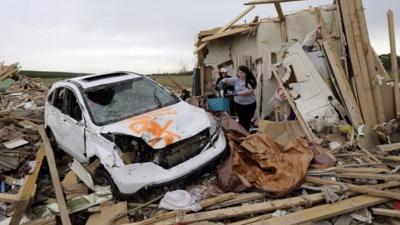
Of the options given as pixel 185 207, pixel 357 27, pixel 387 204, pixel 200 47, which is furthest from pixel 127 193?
pixel 200 47

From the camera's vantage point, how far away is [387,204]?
20.7 feet

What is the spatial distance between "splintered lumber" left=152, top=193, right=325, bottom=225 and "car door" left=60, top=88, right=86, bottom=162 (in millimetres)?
2605

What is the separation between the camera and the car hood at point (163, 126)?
22.1 feet

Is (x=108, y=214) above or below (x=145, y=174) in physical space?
below

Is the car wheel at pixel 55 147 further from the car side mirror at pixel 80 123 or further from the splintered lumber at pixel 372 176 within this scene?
the splintered lumber at pixel 372 176

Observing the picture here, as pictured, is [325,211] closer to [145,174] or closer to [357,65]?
[145,174]

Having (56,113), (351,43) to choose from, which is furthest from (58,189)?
(351,43)

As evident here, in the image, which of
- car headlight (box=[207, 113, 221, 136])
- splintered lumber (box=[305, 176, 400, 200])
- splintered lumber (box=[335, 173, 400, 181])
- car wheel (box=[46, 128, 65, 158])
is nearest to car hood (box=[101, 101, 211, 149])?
car headlight (box=[207, 113, 221, 136])

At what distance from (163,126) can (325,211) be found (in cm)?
267

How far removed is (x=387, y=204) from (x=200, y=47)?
30.0ft

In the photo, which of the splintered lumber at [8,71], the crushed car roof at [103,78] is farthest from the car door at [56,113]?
the splintered lumber at [8,71]

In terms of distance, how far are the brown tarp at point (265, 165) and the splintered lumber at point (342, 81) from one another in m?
2.13

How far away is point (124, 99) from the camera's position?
833cm

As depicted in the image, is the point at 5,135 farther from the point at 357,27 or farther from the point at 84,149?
the point at 357,27
